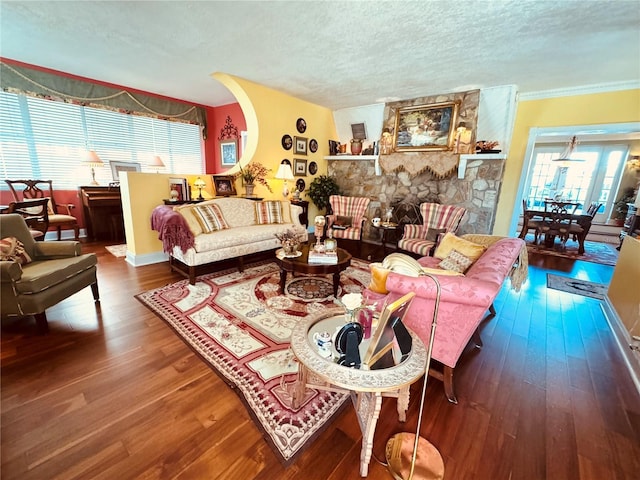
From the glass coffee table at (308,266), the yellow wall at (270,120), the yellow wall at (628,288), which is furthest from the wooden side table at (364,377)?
the yellow wall at (270,120)

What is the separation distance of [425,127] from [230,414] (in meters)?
4.94

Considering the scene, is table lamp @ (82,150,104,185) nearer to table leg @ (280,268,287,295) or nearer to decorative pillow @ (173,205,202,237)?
decorative pillow @ (173,205,202,237)

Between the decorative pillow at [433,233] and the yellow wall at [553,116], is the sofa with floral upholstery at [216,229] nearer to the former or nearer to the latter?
the decorative pillow at [433,233]

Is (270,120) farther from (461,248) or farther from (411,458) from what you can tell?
(411,458)

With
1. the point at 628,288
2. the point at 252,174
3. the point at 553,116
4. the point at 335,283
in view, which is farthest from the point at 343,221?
the point at 553,116

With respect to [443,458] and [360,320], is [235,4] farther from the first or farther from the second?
A: [443,458]

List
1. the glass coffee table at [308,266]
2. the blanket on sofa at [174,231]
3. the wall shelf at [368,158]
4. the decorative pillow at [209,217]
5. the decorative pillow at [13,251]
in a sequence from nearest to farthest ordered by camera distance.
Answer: the decorative pillow at [13,251] < the glass coffee table at [308,266] < the blanket on sofa at [174,231] < the decorative pillow at [209,217] < the wall shelf at [368,158]

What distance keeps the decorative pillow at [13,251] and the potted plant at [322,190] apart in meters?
4.37

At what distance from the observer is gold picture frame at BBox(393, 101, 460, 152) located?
445 centimetres

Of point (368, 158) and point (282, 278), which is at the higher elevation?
point (368, 158)

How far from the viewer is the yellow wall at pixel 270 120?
425 cm

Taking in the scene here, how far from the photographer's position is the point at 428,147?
4.69 meters

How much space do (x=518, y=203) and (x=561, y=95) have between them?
1638 mm

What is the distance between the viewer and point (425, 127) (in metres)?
4.69
